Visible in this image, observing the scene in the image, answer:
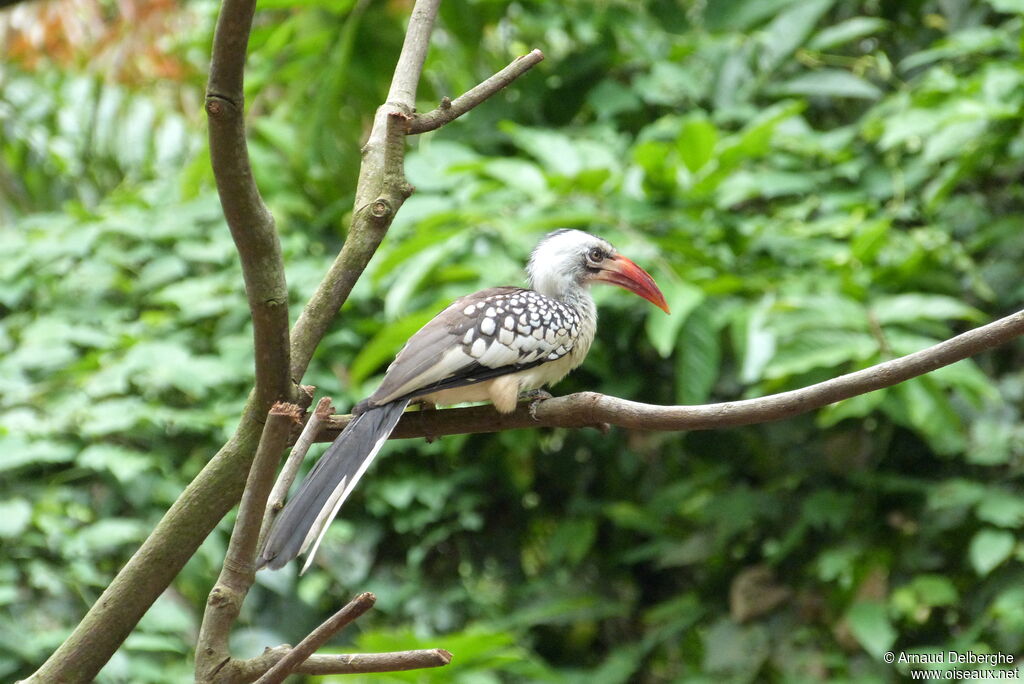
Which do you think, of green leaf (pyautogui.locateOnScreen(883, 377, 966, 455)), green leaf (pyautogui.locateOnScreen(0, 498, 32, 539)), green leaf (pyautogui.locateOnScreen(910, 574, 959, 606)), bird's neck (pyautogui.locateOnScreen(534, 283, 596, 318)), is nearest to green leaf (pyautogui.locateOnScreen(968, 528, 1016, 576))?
green leaf (pyautogui.locateOnScreen(910, 574, 959, 606))

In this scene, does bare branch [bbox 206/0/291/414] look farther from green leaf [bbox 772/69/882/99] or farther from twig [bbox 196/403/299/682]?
green leaf [bbox 772/69/882/99]

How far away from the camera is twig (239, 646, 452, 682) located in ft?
4.13

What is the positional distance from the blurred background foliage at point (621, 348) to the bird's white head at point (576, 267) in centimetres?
39

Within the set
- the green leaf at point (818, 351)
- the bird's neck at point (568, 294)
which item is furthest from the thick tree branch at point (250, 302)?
the green leaf at point (818, 351)

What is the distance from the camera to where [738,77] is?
3936 millimetres

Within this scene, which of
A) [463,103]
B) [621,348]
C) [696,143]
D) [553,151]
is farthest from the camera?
[553,151]

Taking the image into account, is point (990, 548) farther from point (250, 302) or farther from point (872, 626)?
point (250, 302)

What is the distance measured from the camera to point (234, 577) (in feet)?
Answer: 4.27

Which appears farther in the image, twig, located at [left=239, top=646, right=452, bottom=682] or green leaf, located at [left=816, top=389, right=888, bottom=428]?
green leaf, located at [left=816, top=389, right=888, bottom=428]

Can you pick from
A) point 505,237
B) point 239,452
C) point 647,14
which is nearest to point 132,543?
point 505,237

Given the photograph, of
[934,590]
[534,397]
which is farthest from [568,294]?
[934,590]

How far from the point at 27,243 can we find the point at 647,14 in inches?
107

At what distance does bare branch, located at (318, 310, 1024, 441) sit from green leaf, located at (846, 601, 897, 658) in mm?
1561

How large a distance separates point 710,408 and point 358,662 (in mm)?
576
